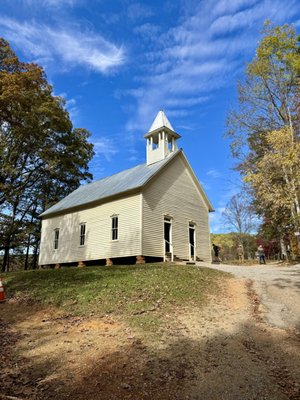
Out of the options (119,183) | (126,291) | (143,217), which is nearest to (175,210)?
(143,217)

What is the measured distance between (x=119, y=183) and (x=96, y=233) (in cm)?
383

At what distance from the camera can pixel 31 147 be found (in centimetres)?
2848

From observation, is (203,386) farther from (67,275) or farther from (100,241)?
(100,241)

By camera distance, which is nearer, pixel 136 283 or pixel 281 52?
pixel 136 283

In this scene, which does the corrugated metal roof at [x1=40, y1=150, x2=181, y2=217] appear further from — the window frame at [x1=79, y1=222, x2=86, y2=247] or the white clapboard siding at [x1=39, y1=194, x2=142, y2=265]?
the window frame at [x1=79, y1=222, x2=86, y2=247]

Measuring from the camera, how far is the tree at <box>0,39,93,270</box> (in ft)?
81.7

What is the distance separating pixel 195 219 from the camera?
73.7ft

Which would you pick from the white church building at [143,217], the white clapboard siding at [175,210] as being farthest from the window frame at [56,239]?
the white clapboard siding at [175,210]

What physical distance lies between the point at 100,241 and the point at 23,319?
11.0 meters

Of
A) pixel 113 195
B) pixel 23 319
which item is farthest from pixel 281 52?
pixel 23 319

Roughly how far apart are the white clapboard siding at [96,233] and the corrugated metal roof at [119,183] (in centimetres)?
63

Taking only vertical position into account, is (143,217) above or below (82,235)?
above

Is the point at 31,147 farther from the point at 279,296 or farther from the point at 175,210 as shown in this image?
the point at 279,296

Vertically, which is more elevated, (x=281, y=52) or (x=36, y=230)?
(x=281, y=52)
